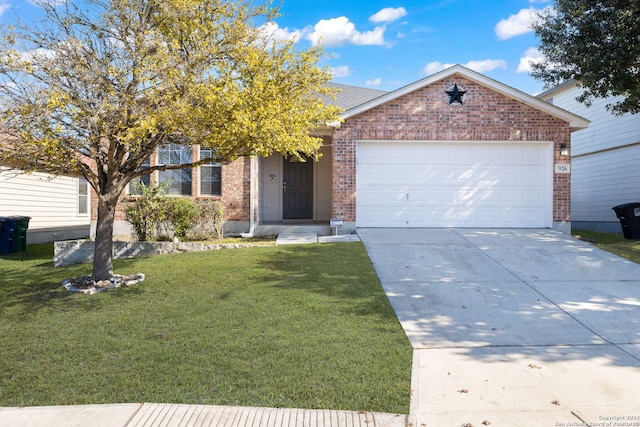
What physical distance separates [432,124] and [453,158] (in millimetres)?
1063

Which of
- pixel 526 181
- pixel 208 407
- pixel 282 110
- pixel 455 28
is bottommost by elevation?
pixel 208 407

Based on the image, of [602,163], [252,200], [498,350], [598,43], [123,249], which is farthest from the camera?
[602,163]

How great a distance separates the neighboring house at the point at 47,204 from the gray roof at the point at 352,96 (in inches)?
339

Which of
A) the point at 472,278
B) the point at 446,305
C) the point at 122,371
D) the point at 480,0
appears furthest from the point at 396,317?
the point at 480,0

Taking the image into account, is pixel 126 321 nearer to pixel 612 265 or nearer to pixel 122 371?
pixel 122 371

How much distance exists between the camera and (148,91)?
6.36 m

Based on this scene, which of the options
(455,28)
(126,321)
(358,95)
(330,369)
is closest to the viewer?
(330,369)

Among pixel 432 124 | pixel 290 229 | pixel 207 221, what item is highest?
pixel 432 124

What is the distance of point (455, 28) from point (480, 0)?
1013mm

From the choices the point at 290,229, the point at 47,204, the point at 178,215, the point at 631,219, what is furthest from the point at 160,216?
the point at 631,219

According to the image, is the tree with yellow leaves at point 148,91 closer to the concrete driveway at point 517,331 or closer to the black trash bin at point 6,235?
the concrete driveway at point 517,331

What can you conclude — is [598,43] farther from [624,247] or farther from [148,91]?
[148,91]

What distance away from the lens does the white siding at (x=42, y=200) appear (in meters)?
13.6

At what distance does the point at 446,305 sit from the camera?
19.4ft
